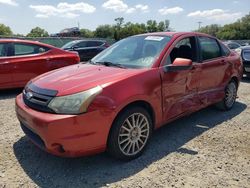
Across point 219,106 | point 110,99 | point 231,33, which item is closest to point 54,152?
point 110,99

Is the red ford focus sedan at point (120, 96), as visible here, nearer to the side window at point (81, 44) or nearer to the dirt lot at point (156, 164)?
the dirt lot at point (156, 164)

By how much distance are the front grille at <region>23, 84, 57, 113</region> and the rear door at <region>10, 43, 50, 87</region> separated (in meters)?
4.00

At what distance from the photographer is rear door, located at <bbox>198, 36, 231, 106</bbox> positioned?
508cm

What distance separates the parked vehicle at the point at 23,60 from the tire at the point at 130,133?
4.75 metres

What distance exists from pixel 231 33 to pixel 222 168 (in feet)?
305

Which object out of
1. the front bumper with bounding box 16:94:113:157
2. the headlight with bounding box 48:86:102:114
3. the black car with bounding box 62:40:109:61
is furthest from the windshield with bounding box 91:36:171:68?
the black car with bounding box 62:40:109:61

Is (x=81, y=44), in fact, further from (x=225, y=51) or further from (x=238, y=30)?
(x=238, y=30)

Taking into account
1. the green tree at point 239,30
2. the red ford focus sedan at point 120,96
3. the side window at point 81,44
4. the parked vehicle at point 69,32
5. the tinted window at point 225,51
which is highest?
the green tree at point 239,30

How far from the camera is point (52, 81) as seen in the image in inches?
149

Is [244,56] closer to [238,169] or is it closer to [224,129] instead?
[224,129]

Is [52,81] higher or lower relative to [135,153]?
higher

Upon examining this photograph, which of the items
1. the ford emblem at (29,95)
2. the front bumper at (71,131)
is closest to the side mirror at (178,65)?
the front bumper at (71,131)

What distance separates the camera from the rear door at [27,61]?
298 inches

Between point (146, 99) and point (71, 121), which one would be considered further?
point (146, 99)
